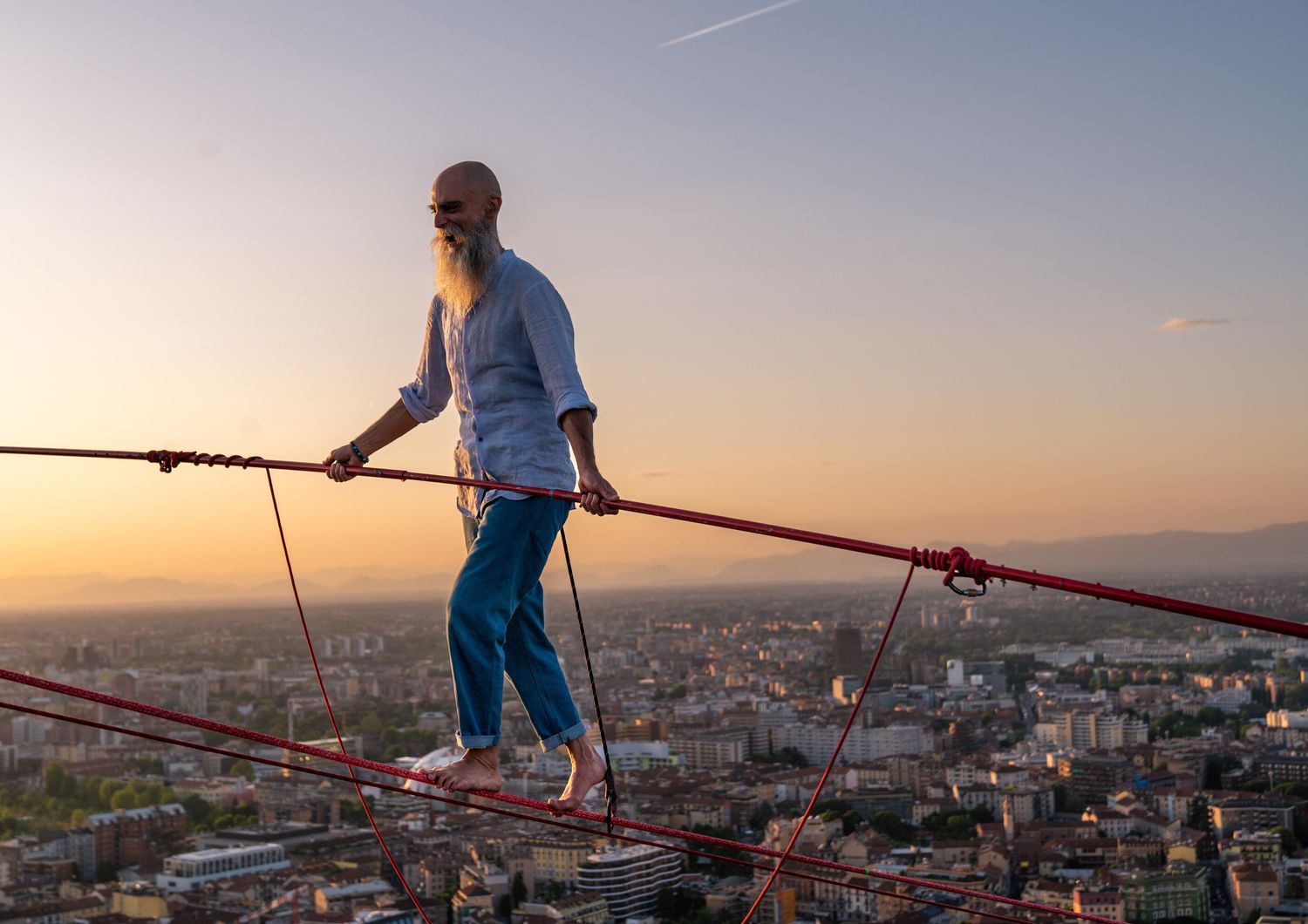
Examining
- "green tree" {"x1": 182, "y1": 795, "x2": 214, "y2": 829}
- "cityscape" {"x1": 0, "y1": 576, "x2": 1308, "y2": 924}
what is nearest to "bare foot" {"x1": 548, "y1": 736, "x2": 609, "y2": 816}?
"cityscape" {"x1": 0, "y1": 576, "x2": 1308, "y2": 924}

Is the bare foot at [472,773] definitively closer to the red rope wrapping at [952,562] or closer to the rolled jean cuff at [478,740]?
the rolled jean cuff at [478,740]

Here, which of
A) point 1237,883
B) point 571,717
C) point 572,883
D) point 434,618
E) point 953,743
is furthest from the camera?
point 434,618

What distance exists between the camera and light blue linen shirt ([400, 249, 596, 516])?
98.2 inches

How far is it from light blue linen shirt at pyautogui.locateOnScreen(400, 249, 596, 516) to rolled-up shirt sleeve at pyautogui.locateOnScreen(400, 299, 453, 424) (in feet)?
0.42

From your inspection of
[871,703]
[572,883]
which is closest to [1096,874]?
[572,883]

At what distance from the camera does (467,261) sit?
254cm

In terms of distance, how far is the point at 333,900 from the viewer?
89.6ft

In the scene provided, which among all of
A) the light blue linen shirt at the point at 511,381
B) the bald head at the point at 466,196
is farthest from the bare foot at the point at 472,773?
the bald head at the point at 466,196

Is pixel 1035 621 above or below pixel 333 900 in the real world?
above

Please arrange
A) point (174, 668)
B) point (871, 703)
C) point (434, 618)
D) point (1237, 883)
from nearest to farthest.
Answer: point (1237, 883) < point (871, 703) < point (174, 668) < point (434, 618)

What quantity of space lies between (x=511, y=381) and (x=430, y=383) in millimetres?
281

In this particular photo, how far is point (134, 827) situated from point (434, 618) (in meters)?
28.0

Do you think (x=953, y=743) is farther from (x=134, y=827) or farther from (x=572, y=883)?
(x=134, y=827)

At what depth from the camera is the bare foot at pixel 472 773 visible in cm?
258
